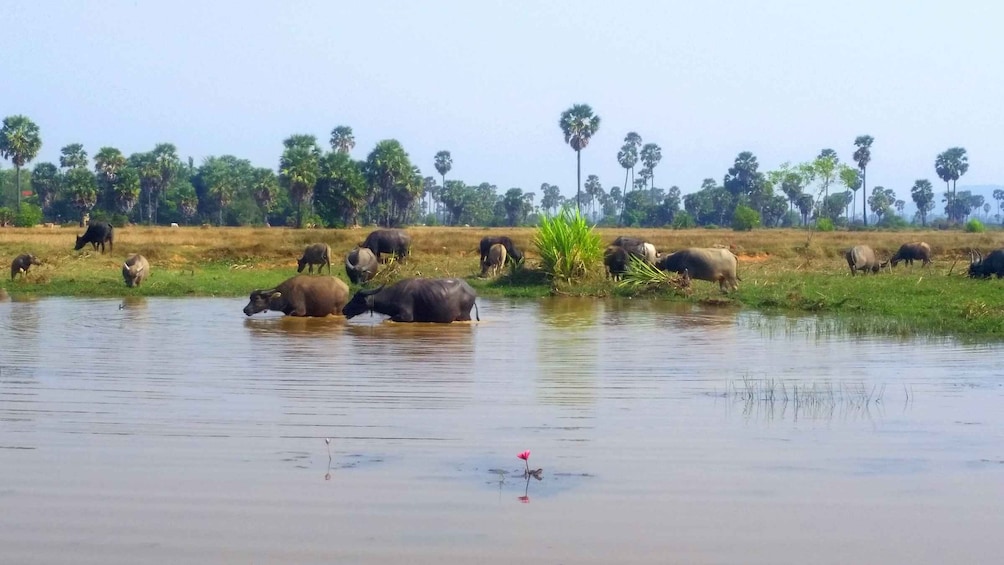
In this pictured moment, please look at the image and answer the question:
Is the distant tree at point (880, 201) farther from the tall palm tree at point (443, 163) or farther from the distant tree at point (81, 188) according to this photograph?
the distant tree at point (81, 188)

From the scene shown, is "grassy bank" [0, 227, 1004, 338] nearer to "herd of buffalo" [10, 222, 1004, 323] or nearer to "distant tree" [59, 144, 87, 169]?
"herd of buffalo" [10, 222, 1004, 323]

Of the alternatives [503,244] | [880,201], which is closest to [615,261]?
[503,244]

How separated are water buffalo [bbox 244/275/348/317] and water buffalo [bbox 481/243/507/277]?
36.5 feet

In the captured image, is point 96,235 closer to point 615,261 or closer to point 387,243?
point 387,243

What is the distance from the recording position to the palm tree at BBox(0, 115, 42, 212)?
74.2 metres

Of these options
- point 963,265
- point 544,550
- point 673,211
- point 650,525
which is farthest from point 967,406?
point 673,211

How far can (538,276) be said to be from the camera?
88.3 feet

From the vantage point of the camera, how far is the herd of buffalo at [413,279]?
58.2 ft

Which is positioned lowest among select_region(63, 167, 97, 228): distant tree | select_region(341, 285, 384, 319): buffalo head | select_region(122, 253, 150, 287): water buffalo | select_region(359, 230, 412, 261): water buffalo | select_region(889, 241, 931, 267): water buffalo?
select_region(341, 285, 384, 319): buffalo head

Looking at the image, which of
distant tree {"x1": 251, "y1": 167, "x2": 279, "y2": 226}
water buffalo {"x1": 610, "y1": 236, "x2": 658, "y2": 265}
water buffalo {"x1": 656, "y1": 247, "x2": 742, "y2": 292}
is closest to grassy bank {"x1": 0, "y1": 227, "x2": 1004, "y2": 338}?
water buffalo {"x1": 656, "y1": 247, "x2": 742, "y2": 292}

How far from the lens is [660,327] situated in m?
17.7

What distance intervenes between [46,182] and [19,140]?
17237 millimetres

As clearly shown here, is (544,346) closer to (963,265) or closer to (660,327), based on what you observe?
(660,327)

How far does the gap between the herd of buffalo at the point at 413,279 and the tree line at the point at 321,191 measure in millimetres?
14591
